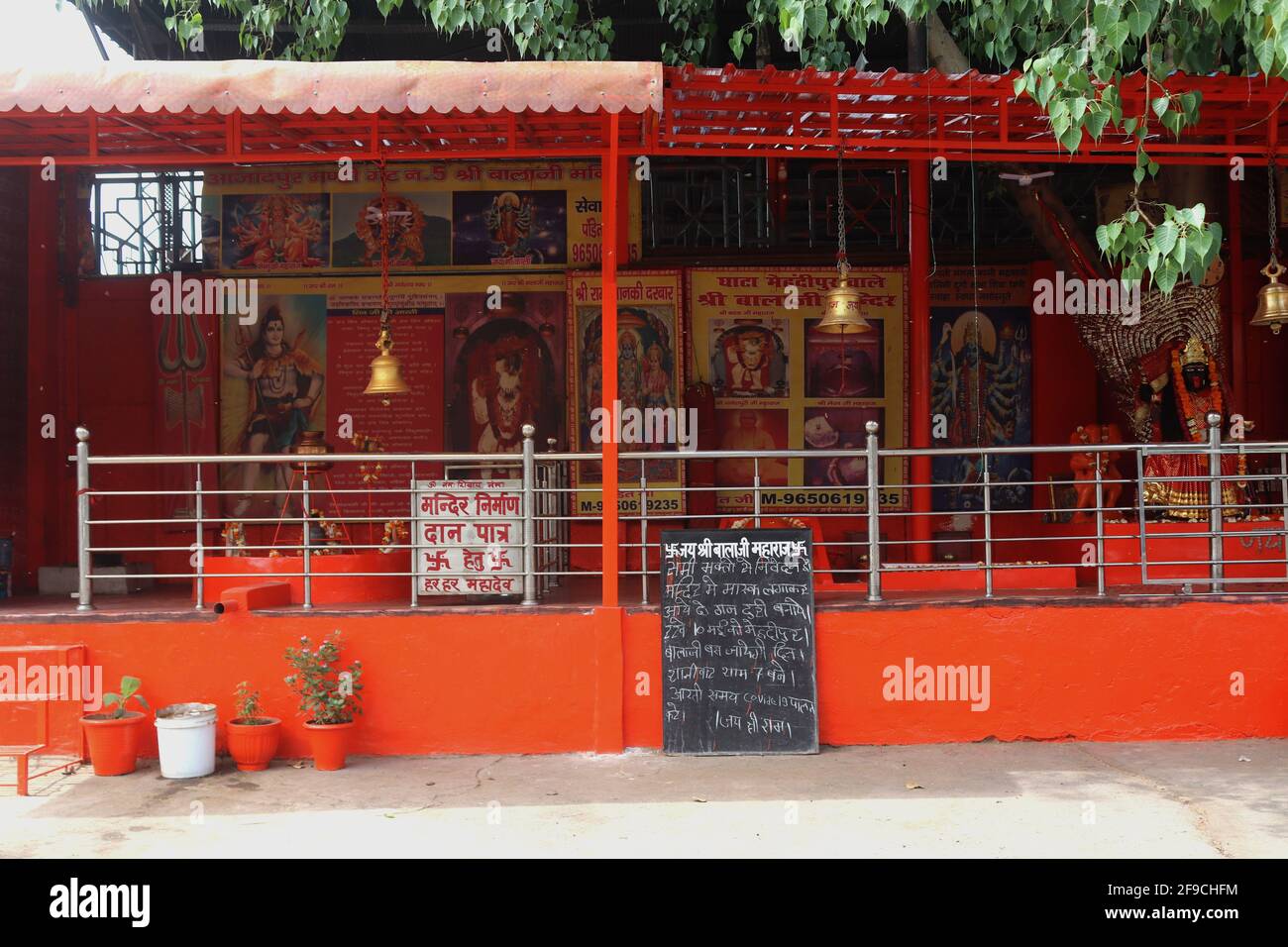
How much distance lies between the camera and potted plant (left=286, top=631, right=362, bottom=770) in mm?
7898

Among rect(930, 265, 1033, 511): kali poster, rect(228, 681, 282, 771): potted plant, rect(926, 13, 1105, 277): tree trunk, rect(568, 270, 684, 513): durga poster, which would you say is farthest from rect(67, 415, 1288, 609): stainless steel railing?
rect(926, 13, 1105, 277): tree trunk

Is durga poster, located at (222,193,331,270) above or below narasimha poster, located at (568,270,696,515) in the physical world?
above

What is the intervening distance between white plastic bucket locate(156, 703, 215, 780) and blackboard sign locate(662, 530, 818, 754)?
9.85 feet

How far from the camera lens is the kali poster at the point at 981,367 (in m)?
12.9

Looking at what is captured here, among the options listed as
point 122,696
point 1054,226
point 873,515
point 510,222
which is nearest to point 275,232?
point 510,222

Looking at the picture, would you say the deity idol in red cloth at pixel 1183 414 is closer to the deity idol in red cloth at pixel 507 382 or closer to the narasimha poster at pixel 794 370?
the narasimha poster at pixel 794 370

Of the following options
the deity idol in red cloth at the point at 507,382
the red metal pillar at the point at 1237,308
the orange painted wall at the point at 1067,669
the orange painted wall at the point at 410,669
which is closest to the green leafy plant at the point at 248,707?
the orange painted wall at the point at 410,669

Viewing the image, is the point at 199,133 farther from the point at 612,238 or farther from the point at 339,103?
the point at 612,238

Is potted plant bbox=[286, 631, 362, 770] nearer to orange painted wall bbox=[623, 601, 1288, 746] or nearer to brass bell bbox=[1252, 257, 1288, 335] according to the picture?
orange painted wall bbox=[623, 601, 1288, 746]

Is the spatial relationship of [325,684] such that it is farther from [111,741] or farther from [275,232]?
[275,232]

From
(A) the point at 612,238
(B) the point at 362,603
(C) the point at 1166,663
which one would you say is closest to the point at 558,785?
(B) the point at 362,603

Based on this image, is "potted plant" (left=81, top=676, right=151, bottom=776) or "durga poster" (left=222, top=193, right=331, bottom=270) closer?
"potted plant" (left=81, top=676, right=151, bottom=776)

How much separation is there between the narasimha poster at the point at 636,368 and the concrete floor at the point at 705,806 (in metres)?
4.99

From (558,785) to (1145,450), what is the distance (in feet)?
15.6
